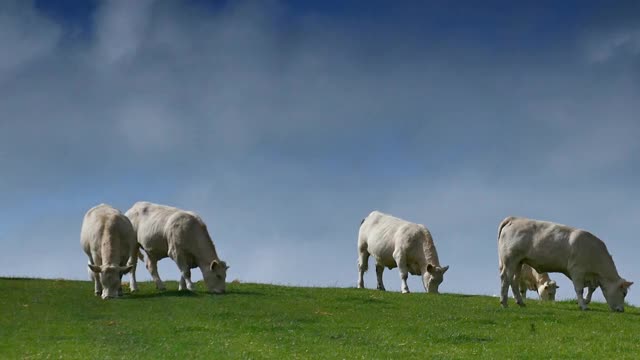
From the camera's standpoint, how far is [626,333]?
27.7m

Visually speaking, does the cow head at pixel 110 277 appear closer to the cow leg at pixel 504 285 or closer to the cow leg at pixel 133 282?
the cow leg at pixel 133 282

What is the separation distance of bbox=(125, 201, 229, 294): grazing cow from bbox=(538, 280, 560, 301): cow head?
16.4 meters

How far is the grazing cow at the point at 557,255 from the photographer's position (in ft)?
111

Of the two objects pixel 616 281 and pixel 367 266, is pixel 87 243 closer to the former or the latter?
pixel 367 266

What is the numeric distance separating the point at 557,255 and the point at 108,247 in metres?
15.3

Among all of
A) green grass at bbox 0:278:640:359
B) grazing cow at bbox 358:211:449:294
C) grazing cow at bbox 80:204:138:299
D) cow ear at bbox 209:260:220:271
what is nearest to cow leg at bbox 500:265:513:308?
green grass at bbox 0:278:640:359

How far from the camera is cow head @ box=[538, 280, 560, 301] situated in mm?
44938

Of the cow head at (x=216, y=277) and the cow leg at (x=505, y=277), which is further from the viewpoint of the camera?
the cow head at (x=216, y=277)

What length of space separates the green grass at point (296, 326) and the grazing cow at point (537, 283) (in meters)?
7.74

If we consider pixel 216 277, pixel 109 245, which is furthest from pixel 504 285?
pixel 109 245

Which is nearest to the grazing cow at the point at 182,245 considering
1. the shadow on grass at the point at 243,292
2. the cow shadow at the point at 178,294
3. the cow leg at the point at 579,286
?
the shadow on grass at the point at 243,292

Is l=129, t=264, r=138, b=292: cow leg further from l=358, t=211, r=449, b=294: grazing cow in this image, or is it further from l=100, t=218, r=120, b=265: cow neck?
l=358, t=211, r=449, b=294: grazing cow

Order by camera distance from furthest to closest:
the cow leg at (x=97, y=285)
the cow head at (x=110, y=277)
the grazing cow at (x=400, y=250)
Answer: the grazing cow at (x=400, y=250) < the cow leg at (x=97, y=285) < the cow head at (x=110, y=277)

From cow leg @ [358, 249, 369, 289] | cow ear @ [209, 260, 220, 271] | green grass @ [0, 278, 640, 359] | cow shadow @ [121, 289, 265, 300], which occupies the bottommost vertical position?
green grass @ [0, 278, 640, 359]
